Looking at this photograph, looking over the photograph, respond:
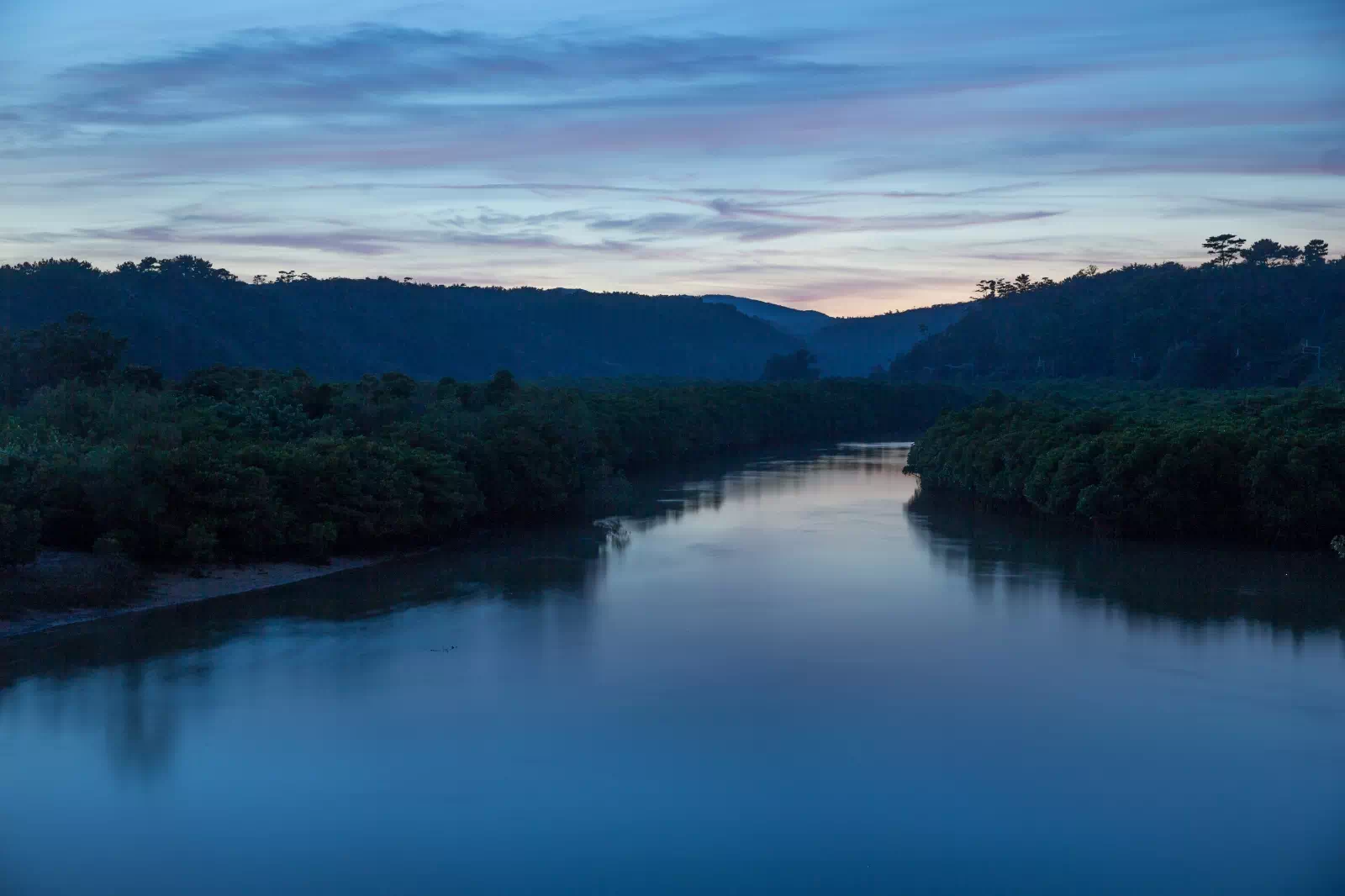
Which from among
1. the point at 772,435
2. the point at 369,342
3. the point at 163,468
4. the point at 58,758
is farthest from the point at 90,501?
the point at 369,342

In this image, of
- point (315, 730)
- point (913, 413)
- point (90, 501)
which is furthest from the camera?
point (913, 413)

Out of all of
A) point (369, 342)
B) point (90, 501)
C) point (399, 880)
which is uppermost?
point (369, 342)

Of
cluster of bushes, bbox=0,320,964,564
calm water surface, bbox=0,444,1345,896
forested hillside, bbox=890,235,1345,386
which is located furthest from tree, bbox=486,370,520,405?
forested hillside, bbox=890,235,1345,386

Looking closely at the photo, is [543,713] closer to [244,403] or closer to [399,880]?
[399,880]

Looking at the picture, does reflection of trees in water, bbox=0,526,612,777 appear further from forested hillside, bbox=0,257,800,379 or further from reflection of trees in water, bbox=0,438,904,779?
forested hillside, bbox=0,257,800,379

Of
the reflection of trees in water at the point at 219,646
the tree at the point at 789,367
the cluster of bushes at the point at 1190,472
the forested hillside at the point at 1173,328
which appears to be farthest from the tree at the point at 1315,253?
the reflection of trees in water at the point at 219,646

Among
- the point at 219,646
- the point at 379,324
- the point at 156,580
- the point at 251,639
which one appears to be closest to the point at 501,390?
the point at 156,580
